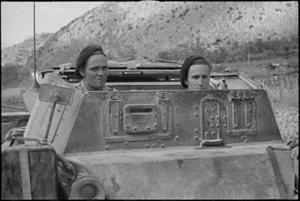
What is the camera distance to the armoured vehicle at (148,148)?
12.9 feet

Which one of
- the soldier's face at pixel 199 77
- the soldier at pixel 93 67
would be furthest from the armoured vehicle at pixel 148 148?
the soldier's face at pixel 199 77

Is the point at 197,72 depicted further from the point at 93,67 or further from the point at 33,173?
the point at 33,173

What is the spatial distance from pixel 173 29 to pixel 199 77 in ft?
145

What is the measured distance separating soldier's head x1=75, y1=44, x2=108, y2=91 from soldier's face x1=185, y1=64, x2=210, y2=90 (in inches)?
36.6

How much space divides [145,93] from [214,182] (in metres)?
1.06

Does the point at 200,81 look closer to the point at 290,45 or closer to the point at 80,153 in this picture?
the point at 80,153

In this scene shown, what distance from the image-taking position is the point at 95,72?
17.5ft

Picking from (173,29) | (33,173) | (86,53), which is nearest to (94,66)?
(86,53)

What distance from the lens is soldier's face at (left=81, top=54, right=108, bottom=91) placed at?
533 centimetres

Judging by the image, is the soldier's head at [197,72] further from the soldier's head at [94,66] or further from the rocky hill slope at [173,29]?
the rocky hill slope at [173,29]

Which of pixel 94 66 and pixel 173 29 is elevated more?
pixel 173 29

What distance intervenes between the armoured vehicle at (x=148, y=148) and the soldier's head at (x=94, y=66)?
0.94ft

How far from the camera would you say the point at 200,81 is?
557 cm

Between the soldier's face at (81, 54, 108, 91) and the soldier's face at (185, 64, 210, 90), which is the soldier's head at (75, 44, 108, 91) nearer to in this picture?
the soldier's face at (81, 54, 108, 91)
